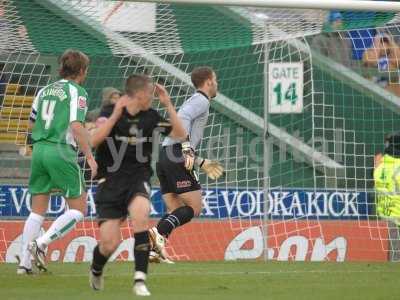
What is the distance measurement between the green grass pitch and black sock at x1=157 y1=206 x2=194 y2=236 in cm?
40

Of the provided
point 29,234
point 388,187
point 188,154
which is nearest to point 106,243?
point 29,234

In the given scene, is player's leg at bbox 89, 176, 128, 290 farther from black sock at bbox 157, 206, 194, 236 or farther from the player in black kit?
black sock at bbox 157, 206, 194, 236

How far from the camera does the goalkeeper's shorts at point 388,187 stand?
47.6 feet

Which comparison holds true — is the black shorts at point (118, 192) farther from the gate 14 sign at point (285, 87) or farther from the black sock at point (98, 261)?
the gate 14 sign at point (285, 87)

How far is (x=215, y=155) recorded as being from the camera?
15.2 m

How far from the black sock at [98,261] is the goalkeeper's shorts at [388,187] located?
22.3 ft

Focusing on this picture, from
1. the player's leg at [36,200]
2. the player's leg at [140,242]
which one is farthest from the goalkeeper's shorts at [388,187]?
the player's leg at [140,242]

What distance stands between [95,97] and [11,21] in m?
3.05

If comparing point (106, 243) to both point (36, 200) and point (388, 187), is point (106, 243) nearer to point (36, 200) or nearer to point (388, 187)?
point (36, 200)

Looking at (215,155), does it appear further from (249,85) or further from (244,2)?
(244,2)

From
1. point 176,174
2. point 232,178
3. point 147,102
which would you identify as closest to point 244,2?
point 176,174

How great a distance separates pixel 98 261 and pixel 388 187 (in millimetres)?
7058

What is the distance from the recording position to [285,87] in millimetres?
14234

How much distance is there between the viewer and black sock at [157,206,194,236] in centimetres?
1140
